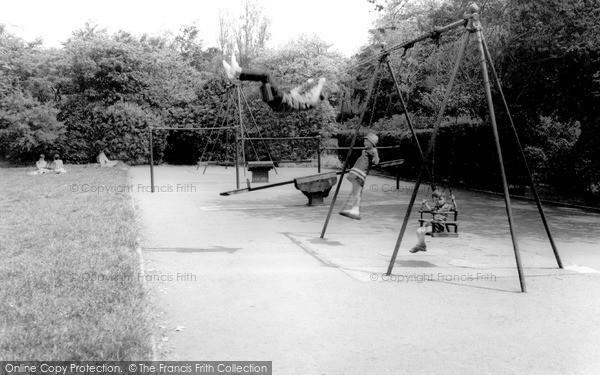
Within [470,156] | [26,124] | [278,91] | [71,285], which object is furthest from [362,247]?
[26,124]

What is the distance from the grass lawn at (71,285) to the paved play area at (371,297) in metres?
0.27

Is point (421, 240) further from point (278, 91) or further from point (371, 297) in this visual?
point (278, 91)

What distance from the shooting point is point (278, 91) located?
7.14 m

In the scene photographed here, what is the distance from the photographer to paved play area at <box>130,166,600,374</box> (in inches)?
163

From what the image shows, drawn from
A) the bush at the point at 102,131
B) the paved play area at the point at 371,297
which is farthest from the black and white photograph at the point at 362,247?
the bush at the point at 102,131

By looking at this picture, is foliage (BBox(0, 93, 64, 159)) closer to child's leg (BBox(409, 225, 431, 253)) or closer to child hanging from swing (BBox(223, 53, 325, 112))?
child hanging from swing (BBox(223, 53, 325, 112))

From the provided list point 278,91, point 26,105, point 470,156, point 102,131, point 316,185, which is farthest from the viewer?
point 102,131

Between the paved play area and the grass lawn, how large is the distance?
274 millimetres

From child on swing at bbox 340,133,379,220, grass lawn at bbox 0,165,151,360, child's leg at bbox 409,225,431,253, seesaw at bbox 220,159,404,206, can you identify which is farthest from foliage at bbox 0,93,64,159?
child's leg at bbox 409,225,431,253

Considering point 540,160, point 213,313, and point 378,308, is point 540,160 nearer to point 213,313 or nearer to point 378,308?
point 378,308

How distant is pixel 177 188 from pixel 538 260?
38.0 ft

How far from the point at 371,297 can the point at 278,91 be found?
2844 millimetres

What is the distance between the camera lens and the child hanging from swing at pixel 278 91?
6.69 m

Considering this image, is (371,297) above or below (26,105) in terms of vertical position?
below
